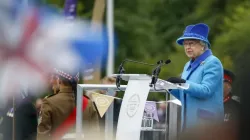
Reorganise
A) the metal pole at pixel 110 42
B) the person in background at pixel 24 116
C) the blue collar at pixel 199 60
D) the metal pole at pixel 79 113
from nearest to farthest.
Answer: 1. the blue collar at pixel 199 60
2. the metal pole at pixel 79 113
3. the person in background at pixel 24 116
4. the metal pole at pixel 110 42

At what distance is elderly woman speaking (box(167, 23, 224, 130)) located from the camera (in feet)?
19.5

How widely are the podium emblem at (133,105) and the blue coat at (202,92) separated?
2.14ft

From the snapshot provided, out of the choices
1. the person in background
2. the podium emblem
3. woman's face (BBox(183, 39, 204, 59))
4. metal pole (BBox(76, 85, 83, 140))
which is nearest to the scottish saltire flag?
the person in background

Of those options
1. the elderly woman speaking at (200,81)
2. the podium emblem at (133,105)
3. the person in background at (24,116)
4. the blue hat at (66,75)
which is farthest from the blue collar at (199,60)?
the person in background at (24,116)

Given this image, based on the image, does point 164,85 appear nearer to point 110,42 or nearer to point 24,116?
point 24,116

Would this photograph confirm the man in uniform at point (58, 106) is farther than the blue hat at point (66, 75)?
No

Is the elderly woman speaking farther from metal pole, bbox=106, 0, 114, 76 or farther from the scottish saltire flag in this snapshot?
metal pole, bbox=106, 0, 114, 76

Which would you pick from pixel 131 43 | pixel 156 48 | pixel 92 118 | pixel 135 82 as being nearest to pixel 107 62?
pixel 131 43

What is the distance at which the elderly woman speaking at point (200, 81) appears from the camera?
593 cm

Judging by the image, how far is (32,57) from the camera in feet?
25.8

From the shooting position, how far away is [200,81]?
618 cm

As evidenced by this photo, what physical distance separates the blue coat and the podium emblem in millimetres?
653

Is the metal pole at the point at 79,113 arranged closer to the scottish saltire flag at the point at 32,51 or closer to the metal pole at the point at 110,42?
the scottish saltire flag at the point at 32,51

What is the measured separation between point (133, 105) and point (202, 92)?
87 centimetres
